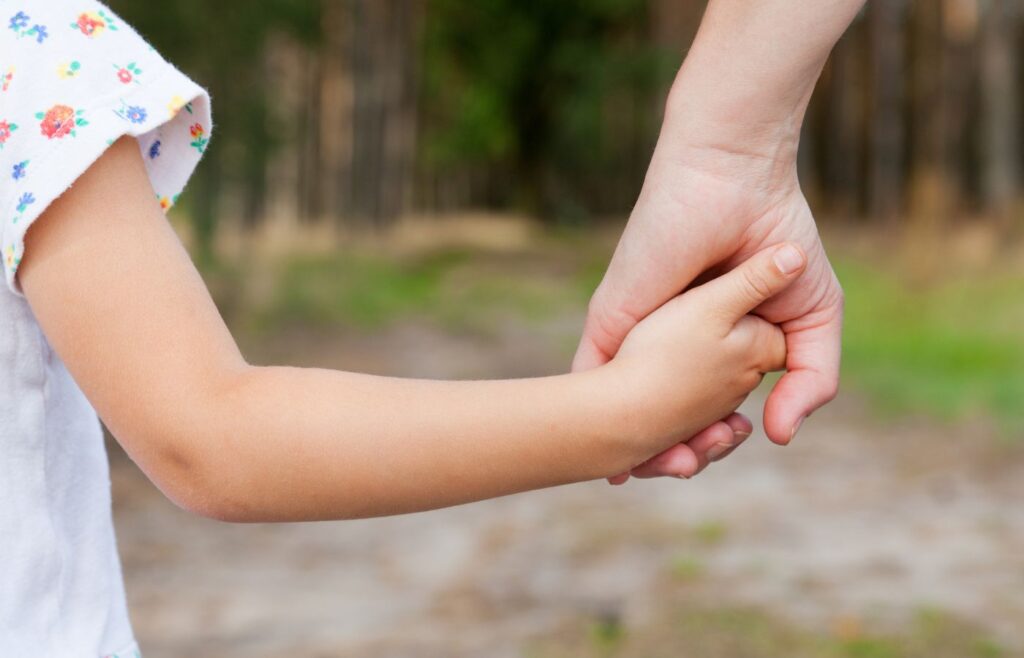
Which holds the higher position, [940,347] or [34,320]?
[34,320]

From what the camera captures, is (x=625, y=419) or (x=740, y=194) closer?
(x=625, y=419)

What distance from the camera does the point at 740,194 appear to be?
1229mm

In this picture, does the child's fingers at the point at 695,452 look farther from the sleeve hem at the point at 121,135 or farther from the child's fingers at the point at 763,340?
the sleeve hem at the point at 121,135

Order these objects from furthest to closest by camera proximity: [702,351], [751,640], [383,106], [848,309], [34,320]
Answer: [383,106] → [848,309] → [751,640] → [702,351] → [34,320]

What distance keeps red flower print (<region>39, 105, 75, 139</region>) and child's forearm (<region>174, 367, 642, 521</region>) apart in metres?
0.22

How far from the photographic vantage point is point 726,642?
2914 mm

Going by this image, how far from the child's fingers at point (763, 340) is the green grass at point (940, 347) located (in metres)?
3.86

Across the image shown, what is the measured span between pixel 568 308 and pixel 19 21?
26.4 ft

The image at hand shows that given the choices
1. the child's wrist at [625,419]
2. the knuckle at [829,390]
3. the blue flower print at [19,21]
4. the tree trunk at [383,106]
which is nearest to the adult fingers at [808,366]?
the knuckle at [829,390]

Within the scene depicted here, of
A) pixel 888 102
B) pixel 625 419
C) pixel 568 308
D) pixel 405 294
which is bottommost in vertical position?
pixel 405 294

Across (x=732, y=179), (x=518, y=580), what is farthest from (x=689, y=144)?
(x=518, y=580)

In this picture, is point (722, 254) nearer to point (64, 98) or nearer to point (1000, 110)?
point (64, 98)

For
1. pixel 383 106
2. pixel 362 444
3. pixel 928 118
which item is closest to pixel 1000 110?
pixel 928 118

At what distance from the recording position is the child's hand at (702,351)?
1.05 meters
